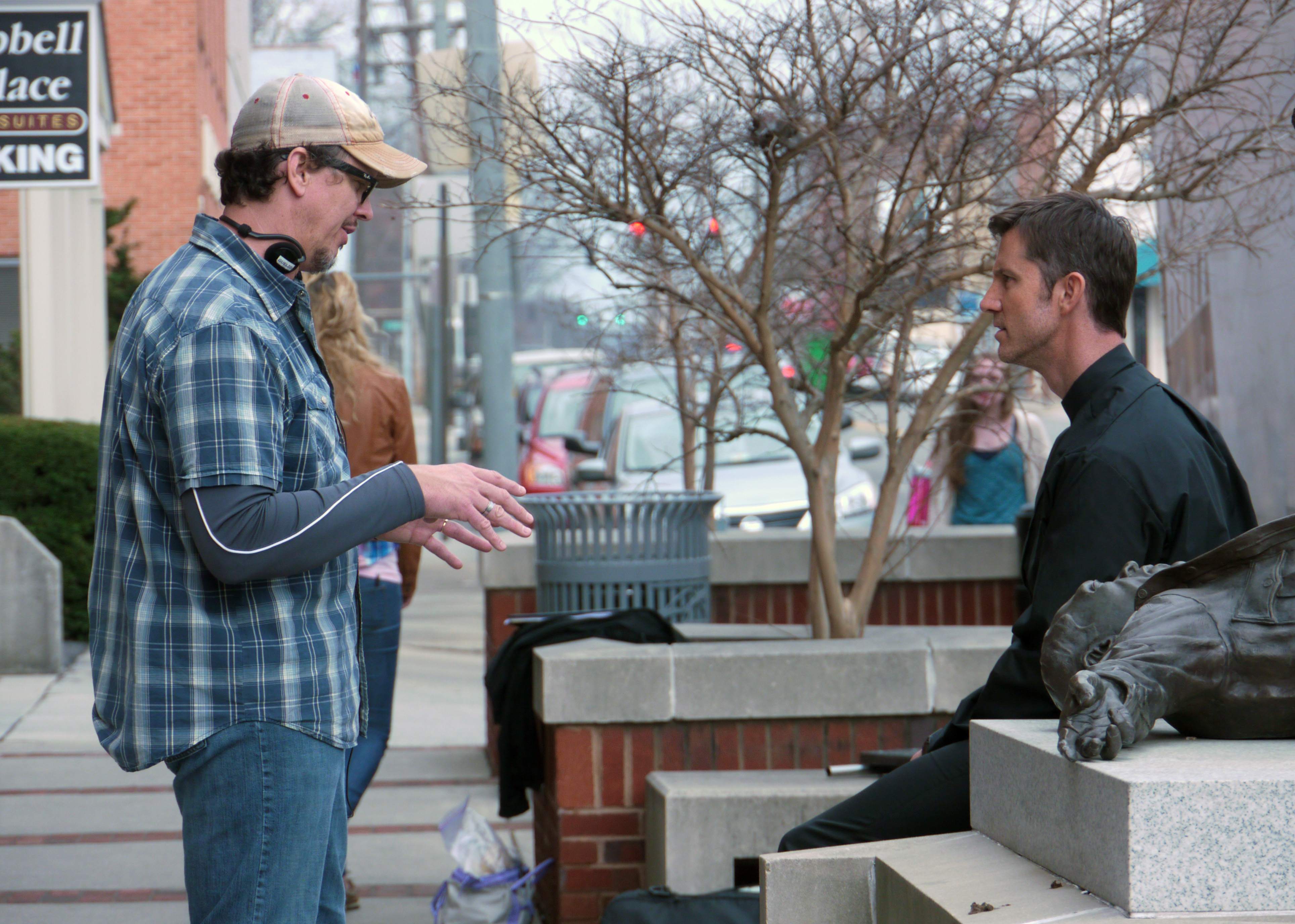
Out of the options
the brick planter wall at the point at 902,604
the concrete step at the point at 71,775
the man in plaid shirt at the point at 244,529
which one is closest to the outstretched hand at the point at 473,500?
the man in plaid shirt at the point at 244,529

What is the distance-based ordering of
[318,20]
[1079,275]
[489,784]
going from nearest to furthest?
[1079,275]
[489,784]
[318,20]

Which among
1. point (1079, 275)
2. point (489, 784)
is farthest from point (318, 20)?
point (1079, 275)

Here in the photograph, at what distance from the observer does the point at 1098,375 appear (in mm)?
3031

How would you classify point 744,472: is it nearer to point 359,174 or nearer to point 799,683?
point 799,683

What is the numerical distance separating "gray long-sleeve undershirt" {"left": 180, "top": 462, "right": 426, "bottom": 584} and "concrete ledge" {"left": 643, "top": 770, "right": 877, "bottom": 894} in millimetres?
1933

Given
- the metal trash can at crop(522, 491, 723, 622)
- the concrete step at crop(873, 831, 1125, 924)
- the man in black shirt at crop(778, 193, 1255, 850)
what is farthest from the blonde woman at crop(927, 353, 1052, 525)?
the concrete step at crop(873, 831, 1125, 924)

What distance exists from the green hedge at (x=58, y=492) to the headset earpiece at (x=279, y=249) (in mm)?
8166

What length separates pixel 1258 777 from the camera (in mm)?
2088

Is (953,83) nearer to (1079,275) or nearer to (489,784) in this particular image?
(1079,275)

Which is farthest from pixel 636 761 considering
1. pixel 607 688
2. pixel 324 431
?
pixel 324 431

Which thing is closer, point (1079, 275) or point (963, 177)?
point (1079, 275)

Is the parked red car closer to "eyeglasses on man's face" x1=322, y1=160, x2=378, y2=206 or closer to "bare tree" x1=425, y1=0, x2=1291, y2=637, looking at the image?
"bare tree" x1=425, y1=0, x2=1291, y2=637

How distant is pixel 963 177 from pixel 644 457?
9.48 metres

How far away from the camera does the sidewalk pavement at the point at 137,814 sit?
5.01m
